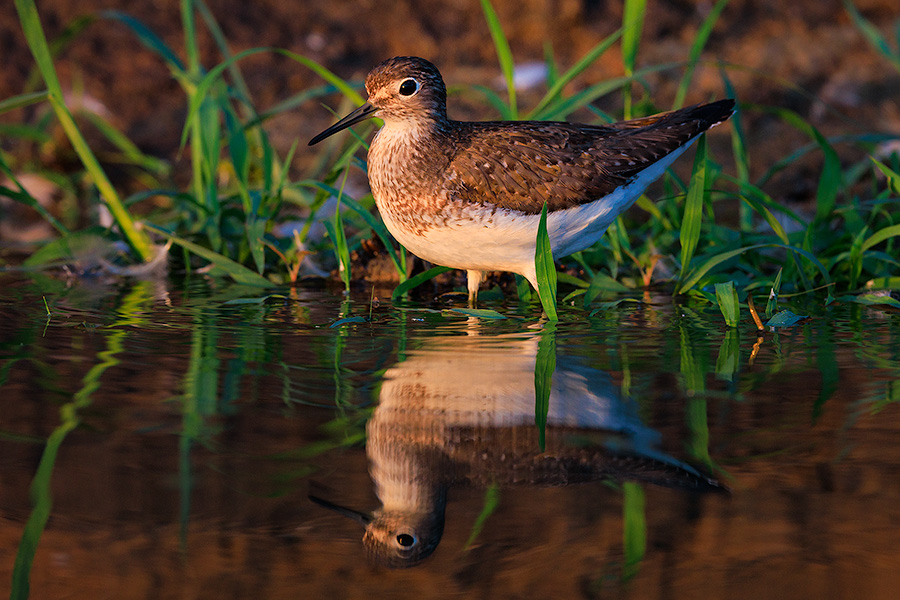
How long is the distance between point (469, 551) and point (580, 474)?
543 millimetres

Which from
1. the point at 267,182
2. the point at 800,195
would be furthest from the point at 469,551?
the point at 800,195

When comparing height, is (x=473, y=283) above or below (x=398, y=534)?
above

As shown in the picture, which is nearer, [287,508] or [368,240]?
[287,508]

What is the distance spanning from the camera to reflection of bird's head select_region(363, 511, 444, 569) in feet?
7.85

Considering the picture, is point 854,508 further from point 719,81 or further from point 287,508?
point 719,81

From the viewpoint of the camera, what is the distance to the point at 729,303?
15.1 ft

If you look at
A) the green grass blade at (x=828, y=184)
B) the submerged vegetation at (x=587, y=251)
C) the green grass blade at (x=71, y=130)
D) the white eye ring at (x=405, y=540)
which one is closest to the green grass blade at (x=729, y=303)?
the submerged vegetation at (x=587, y=251)

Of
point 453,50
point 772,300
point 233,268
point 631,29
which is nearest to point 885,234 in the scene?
point 772,300

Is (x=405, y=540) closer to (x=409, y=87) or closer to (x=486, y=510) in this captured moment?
(x=486, y=510)

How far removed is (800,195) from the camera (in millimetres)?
8219

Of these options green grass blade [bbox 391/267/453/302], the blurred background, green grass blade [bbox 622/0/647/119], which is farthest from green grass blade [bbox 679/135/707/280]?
the blurred background

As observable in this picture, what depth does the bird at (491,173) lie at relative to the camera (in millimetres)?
4844

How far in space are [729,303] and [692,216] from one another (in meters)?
0.94

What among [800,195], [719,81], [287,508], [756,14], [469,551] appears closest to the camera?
[469,551]
